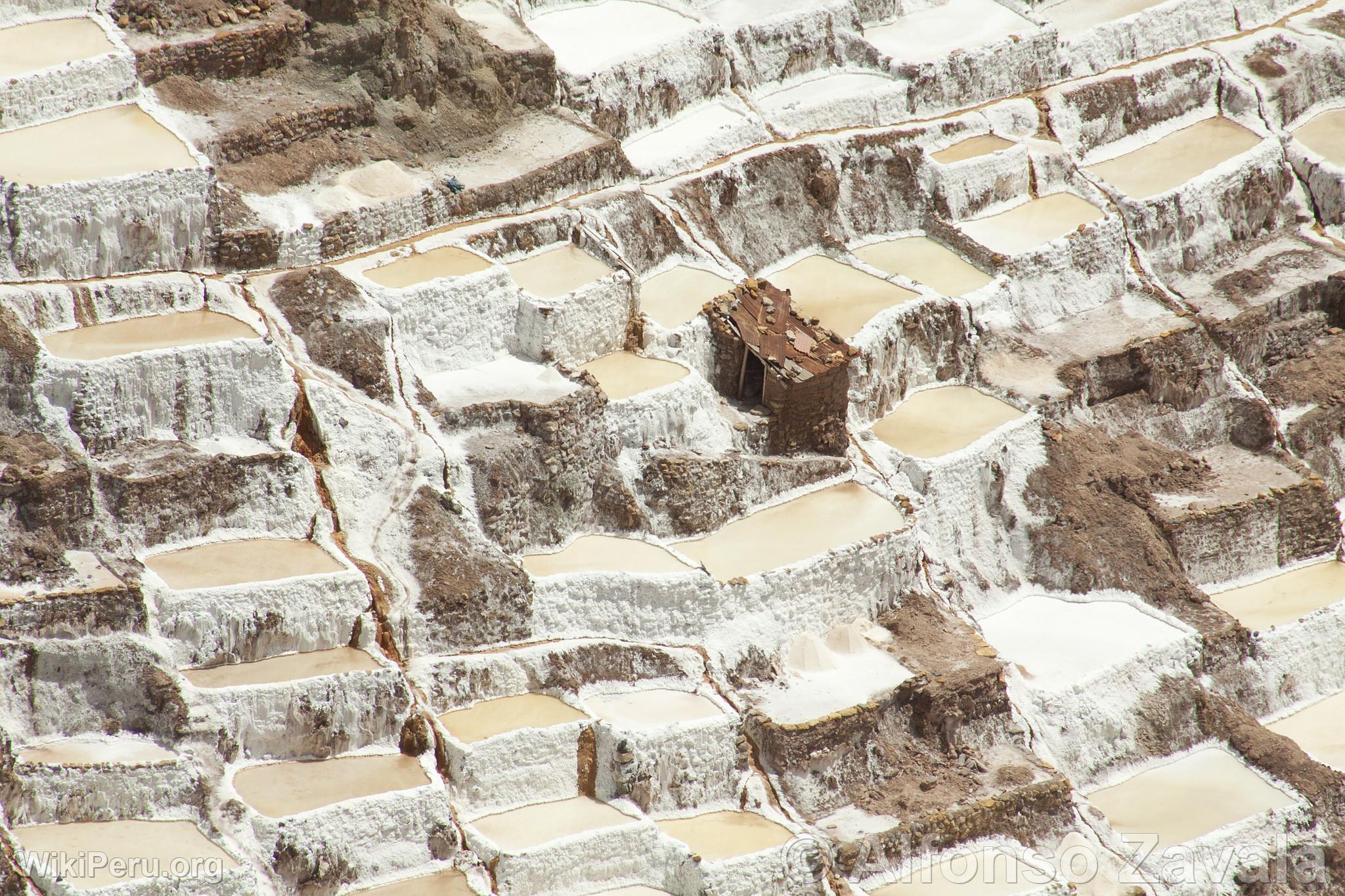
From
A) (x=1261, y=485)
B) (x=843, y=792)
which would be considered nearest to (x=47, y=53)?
(x=843, y=792)

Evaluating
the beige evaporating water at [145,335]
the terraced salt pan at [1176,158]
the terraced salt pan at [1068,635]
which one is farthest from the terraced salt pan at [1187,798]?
the beige evaporating water at [145,335]

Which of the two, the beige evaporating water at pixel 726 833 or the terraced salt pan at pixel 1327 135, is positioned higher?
the terraced salt pan at pixel 1327 135

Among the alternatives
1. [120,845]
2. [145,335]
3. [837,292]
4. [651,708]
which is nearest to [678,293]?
[837,292]

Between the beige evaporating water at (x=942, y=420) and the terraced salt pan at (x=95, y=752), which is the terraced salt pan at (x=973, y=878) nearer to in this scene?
the beige evaporating water at (x=942, y=420)

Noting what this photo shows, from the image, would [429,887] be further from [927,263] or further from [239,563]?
[927,263]

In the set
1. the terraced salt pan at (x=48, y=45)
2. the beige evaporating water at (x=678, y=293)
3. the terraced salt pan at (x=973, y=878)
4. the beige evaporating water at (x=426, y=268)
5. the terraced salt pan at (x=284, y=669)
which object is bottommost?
the terraced salt pan at (x=973, y=878)

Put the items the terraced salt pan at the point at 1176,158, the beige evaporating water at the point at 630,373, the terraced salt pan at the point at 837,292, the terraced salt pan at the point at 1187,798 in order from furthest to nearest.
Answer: the terraced salt pan at the point at 1176,158
the terraced salt pan at the point at 837,292
the beige evaporating water at the point at 630,373
the terraced salt pan at the point at 1187,798

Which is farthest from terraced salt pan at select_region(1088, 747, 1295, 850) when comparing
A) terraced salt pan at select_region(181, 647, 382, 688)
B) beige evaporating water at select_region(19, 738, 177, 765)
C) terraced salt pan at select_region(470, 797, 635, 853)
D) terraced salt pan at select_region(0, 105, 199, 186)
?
terraced salt pan at select_region(0, 105, 199, 186)
